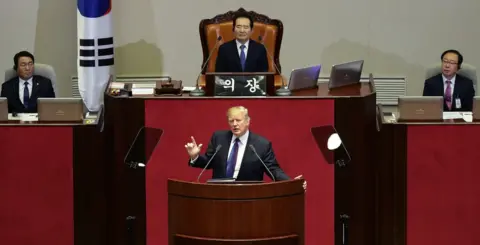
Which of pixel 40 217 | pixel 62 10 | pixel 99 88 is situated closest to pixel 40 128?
pixel 40 217

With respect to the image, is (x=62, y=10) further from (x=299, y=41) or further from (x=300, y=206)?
(x=300, y=206)

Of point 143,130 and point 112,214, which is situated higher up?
point 143,130

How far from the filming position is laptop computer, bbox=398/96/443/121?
729cm

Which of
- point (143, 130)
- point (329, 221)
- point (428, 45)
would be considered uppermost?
point (428, 45)

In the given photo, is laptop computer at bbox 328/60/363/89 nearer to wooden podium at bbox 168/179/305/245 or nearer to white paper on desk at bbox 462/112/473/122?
white paper on desk at bbox 462/112/473/122

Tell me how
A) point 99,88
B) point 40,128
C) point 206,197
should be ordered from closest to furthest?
1. point 206,197
2. point 40,128
3. point 99,88

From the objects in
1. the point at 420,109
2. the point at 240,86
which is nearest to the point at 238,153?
the point at 240,86

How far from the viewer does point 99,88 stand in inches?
397

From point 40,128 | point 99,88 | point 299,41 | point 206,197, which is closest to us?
point 206,197

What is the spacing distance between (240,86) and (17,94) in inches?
91.1

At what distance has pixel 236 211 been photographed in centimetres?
592

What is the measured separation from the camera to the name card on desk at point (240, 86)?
7.34m

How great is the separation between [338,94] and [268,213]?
1731mm

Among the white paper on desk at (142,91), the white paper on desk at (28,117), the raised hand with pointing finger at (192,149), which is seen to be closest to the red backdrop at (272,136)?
the white paper on desk at (142,91)
